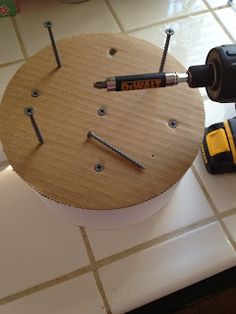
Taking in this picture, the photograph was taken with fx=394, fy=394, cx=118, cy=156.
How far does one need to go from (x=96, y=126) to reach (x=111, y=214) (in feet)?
0.31

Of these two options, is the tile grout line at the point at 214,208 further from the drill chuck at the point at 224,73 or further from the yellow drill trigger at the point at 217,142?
the drill chuck at the point at 224,73

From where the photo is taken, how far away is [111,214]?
0.42m

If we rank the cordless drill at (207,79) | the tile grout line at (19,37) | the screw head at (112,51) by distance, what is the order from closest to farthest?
the cordless drill at (207,79), the screw head at (112,51), the tile grout line at (19,37)

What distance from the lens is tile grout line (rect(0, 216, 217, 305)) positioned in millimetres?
448

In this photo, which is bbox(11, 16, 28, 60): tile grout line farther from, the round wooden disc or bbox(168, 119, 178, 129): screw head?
bbox(168, 119, 178, 129): screw head

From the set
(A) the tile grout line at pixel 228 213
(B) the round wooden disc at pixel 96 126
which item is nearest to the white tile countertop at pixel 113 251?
(A) the tile grout line at pixel 228 213

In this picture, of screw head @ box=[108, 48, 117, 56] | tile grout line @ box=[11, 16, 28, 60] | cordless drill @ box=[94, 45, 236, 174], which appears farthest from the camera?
tile grout line @ box=[11, 16, 28, 60]

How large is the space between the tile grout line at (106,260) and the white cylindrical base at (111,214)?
3cm

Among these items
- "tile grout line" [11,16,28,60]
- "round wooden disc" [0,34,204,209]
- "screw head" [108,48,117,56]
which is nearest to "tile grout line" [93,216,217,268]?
"round wooden disc" [0,34,204,209]

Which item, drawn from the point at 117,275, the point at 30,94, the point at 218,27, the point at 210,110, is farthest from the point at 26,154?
the point at 218,27

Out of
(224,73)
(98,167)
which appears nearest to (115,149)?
(98,167)

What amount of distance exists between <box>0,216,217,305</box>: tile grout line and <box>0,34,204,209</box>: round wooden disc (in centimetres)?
12

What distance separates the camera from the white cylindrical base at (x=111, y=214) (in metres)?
0.42

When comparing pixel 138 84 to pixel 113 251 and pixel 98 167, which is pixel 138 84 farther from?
pixel 113 251
